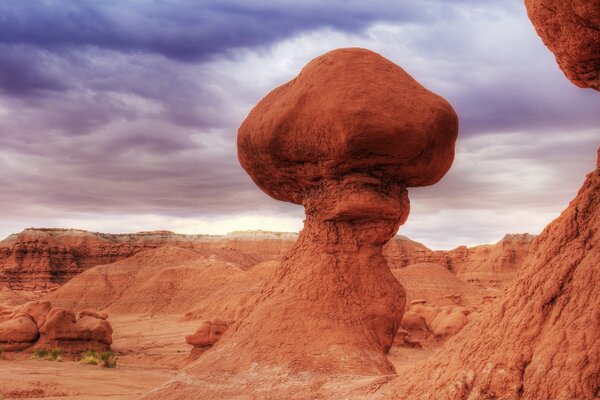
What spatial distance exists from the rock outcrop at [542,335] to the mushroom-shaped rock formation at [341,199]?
286cm

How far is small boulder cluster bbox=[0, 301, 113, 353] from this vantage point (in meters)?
17.8

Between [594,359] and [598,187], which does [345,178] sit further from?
[594,359]

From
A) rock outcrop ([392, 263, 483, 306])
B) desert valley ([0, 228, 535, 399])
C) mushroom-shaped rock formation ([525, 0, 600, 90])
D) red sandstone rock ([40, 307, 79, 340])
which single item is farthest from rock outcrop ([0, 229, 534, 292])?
mushroom-shaped rock formation ([525, 0, 600, 90])

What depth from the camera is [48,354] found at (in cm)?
1706

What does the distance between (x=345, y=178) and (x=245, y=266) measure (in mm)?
45054

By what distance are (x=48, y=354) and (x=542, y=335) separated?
15894 millimetres

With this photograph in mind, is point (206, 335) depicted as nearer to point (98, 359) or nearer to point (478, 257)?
point (98, 359)

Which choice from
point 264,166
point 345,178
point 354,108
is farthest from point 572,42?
point 264,166

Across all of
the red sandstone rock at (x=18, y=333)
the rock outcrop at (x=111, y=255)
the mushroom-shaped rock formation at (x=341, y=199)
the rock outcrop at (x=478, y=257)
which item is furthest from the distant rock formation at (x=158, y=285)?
the mushroom-shaped rock formation at (x=341, y=199)

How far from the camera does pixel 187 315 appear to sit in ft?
110

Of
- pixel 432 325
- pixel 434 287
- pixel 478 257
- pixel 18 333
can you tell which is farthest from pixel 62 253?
pixel 432 325

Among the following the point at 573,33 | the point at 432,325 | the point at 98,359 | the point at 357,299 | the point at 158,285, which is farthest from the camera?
the point at 158,285

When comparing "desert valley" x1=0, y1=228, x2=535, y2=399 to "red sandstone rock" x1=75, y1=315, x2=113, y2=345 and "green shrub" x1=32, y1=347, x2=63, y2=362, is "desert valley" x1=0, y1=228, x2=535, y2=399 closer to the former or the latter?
Answer: "red sandstone rock" x1=75, y1=315, x2=113, y2=345

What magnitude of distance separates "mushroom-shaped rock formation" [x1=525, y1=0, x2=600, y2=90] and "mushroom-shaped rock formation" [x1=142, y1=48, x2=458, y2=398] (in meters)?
3.31
